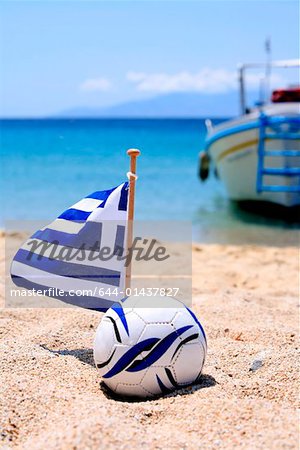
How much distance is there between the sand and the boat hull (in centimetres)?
754

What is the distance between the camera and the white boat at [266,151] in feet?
41.2

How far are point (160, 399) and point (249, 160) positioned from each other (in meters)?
10.4

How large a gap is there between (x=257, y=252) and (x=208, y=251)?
30.3 inches

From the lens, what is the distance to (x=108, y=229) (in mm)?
4133

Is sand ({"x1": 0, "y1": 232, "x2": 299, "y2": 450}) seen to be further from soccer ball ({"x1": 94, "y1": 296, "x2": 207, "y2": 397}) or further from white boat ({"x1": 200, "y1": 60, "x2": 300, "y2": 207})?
white boat ({"x1": 200, "y1": 60, "x2": 300, "y2": 207})

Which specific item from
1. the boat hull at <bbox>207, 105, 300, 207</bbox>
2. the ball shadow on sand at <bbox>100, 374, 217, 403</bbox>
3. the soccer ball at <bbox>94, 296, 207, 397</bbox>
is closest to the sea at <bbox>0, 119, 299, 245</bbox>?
the boat hull at <bbox>207, 105, 300, 207</bbox>

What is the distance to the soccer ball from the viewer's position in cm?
346

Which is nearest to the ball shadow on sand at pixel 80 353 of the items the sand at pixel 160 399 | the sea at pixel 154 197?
the sand at pixel 160 399

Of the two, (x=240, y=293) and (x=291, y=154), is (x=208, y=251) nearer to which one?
(x=240, y=293)

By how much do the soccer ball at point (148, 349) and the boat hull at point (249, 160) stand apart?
9642 millimetres

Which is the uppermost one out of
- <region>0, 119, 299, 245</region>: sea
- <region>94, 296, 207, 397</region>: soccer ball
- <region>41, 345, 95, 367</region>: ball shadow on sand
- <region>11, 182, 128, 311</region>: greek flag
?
<region>11, 182, 128, 311</region>: greek flag

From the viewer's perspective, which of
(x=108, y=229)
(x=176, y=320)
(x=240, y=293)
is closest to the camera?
(x=176, y=320)

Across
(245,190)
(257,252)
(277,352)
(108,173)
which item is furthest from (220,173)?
(277,352)

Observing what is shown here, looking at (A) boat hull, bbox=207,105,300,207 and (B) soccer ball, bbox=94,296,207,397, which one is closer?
(B) soccer ball, bbox=94,296,207,397
